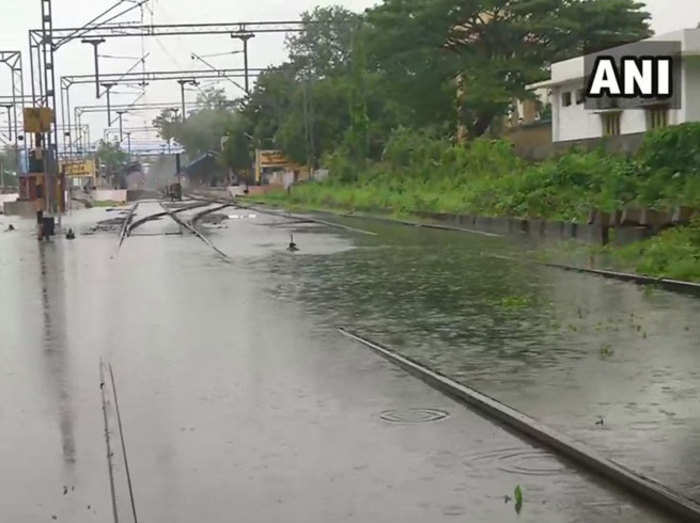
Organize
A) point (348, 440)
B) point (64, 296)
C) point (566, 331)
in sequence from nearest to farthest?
point (348, 440)
point (566, 331)
point (64, 296)

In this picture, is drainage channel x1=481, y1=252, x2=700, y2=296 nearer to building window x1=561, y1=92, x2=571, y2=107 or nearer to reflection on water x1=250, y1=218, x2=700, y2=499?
reflection on water x1=250, y1=218, x2=700, y2=499

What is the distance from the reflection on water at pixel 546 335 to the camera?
8.24 meters

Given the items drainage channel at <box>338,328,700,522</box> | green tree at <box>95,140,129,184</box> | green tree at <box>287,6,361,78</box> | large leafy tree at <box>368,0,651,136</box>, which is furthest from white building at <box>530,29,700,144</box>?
green tree at <box>95,140,129,184</box>

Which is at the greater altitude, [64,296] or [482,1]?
[482,1]

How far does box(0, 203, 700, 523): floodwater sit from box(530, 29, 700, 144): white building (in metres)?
22.7

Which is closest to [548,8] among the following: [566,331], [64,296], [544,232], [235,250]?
[544,232]

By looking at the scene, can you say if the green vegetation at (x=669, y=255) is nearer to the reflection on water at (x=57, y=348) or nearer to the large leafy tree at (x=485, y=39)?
the reflection on water at (x=57, y=348)

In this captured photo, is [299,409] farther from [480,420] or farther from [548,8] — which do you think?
[548,8]

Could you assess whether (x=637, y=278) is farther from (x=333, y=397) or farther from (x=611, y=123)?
(x=611, y=123)

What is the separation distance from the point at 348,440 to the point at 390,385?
219 cm

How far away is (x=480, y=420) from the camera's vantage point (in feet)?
28.6

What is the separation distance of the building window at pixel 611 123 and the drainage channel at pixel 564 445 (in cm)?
3751

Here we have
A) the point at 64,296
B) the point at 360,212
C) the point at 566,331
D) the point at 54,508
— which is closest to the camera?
the point at 54,508

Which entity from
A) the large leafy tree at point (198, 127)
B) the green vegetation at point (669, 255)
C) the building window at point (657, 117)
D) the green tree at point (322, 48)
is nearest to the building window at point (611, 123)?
the building window at point (657, 117)
